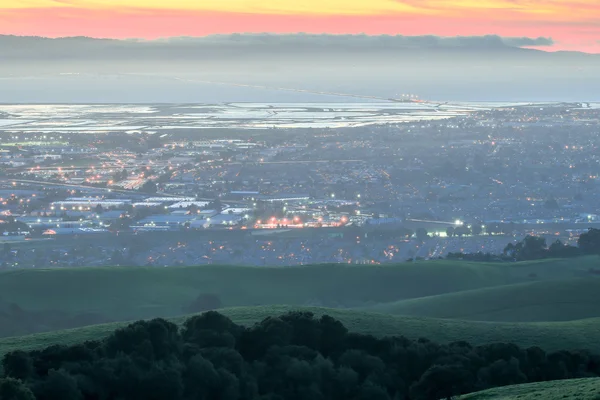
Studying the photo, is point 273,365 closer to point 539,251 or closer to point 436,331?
point 436,331

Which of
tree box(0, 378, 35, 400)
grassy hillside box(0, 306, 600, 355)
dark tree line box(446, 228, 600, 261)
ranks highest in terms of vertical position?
tree box(0, 378, 35, 400)

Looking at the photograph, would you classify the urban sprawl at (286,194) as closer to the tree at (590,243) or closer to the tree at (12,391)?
the tree at (590,243)

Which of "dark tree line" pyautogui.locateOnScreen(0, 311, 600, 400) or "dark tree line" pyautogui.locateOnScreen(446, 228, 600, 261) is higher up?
"dark tree line" pyautogui.locateOnScreen(0, 311, 600, 400)

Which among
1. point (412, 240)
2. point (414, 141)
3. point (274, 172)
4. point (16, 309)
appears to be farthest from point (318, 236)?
point (414, 141)

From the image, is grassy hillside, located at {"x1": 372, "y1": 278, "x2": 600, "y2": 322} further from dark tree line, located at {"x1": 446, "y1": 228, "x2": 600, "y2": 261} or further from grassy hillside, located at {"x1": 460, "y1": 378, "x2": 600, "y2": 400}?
grassy hillside, located at {"x1": 460, "y1": 378, "x2": 600, "y2": 400}

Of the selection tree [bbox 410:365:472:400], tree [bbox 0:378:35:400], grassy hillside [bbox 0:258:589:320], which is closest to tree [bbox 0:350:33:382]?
tree [bbox 0:378:35:400]

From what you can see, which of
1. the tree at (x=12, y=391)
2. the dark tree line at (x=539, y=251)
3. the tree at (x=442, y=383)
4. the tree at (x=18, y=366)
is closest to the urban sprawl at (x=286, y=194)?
the dark tree line at (x=539, y=251)

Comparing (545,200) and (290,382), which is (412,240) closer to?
(545,200)

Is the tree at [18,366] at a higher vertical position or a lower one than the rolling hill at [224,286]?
higher
